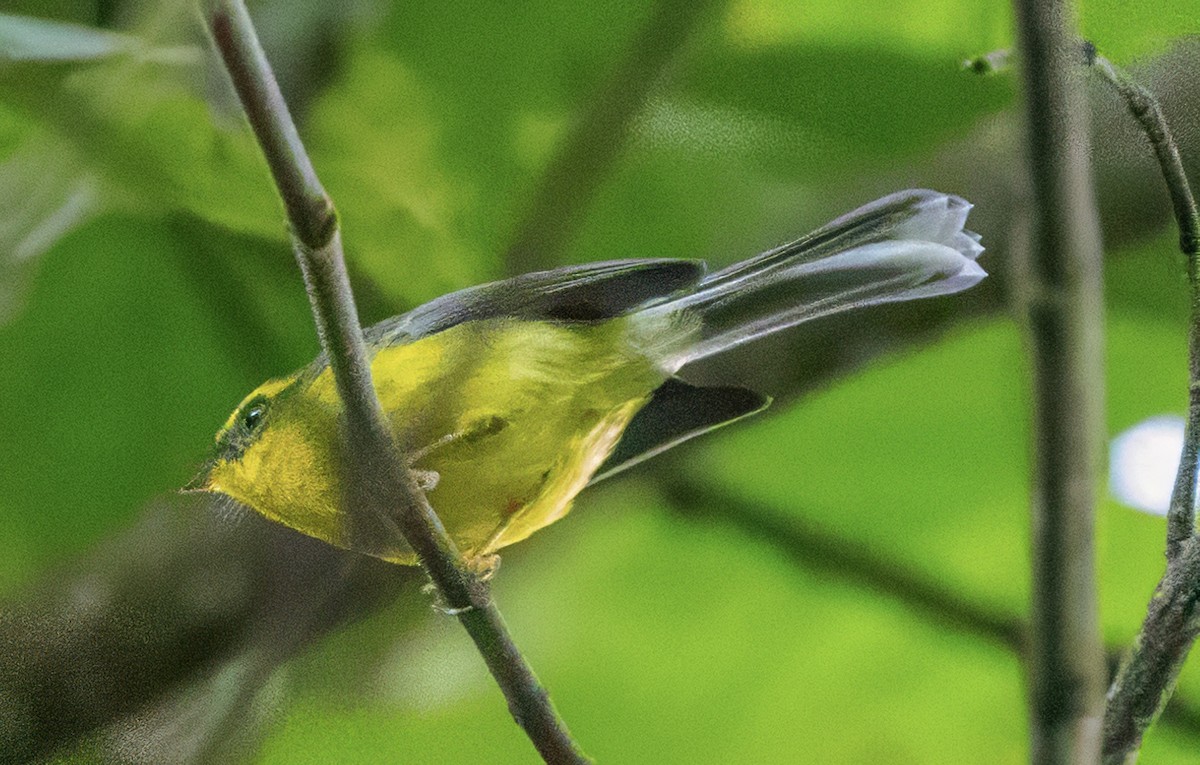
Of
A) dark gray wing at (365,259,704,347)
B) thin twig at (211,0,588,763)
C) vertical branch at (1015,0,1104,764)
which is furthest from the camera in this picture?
dark gray wing at (365,259,704,347)

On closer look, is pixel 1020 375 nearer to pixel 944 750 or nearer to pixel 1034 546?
pixel 1034 546

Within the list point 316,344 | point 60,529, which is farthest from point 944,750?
point 60,529

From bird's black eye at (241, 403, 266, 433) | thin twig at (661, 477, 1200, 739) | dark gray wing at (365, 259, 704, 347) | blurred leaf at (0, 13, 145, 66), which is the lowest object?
thin twig at (661, 477, 1200, 739)

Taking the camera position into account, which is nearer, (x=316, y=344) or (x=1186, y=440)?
(x=316, y=344)

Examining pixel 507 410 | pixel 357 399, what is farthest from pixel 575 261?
pixel 357 399

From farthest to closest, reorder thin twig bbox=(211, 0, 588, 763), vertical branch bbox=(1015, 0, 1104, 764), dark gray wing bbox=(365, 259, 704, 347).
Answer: dark gray wing bbox=(365, 259, 704, 347) < vertical branch bbox=(1015, 0, 1104, 764) < thin twig bbox=(211, 0, 588, 763)

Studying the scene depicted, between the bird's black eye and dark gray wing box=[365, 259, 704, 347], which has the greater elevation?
dark gray wing box=[365, 259, 704, 347]

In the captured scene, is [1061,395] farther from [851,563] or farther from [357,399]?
[357,399]

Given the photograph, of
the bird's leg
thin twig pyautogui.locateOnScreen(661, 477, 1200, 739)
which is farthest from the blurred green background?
the bird's leg

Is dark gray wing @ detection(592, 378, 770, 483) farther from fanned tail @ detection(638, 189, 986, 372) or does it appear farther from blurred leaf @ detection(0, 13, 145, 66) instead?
blurred leaf @ detection(0, 13, 145, 66)
